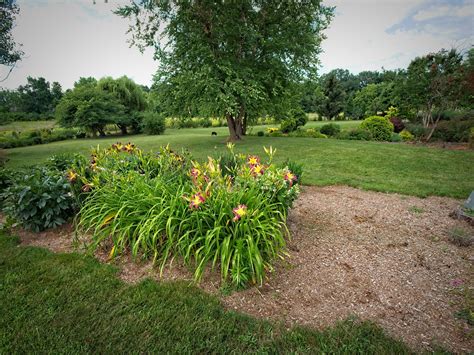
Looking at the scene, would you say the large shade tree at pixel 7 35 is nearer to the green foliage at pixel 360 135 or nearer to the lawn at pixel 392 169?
the lawn at pixel 392 169

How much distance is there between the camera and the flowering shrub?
2.25 m

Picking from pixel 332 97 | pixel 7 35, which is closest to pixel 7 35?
pixel 7 35

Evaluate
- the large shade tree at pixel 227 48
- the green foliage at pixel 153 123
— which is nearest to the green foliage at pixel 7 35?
the large shade tree at pixel 227 48

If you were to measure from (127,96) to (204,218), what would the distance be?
24047 millimetres

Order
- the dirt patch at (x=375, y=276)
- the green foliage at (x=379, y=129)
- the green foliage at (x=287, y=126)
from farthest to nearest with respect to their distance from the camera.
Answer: the green foliage at (x=287, y=126), the green foliage at (x=379, y=129), the dirt patch at (x=375, y=276)

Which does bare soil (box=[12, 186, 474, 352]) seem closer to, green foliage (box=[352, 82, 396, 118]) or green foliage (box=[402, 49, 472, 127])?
green foliage (box=[402, 49, 472, 127])

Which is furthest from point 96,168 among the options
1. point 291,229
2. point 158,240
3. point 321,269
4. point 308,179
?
point 308,179

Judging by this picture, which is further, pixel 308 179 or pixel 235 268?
pixel 308 179

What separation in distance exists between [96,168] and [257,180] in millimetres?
2233

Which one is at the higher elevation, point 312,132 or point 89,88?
point 89,88

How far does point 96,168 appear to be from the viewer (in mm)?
3383

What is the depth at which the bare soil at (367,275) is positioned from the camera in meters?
1.87

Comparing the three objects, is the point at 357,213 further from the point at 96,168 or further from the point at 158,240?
the point at 96,168

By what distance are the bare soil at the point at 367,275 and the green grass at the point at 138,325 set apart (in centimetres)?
14
